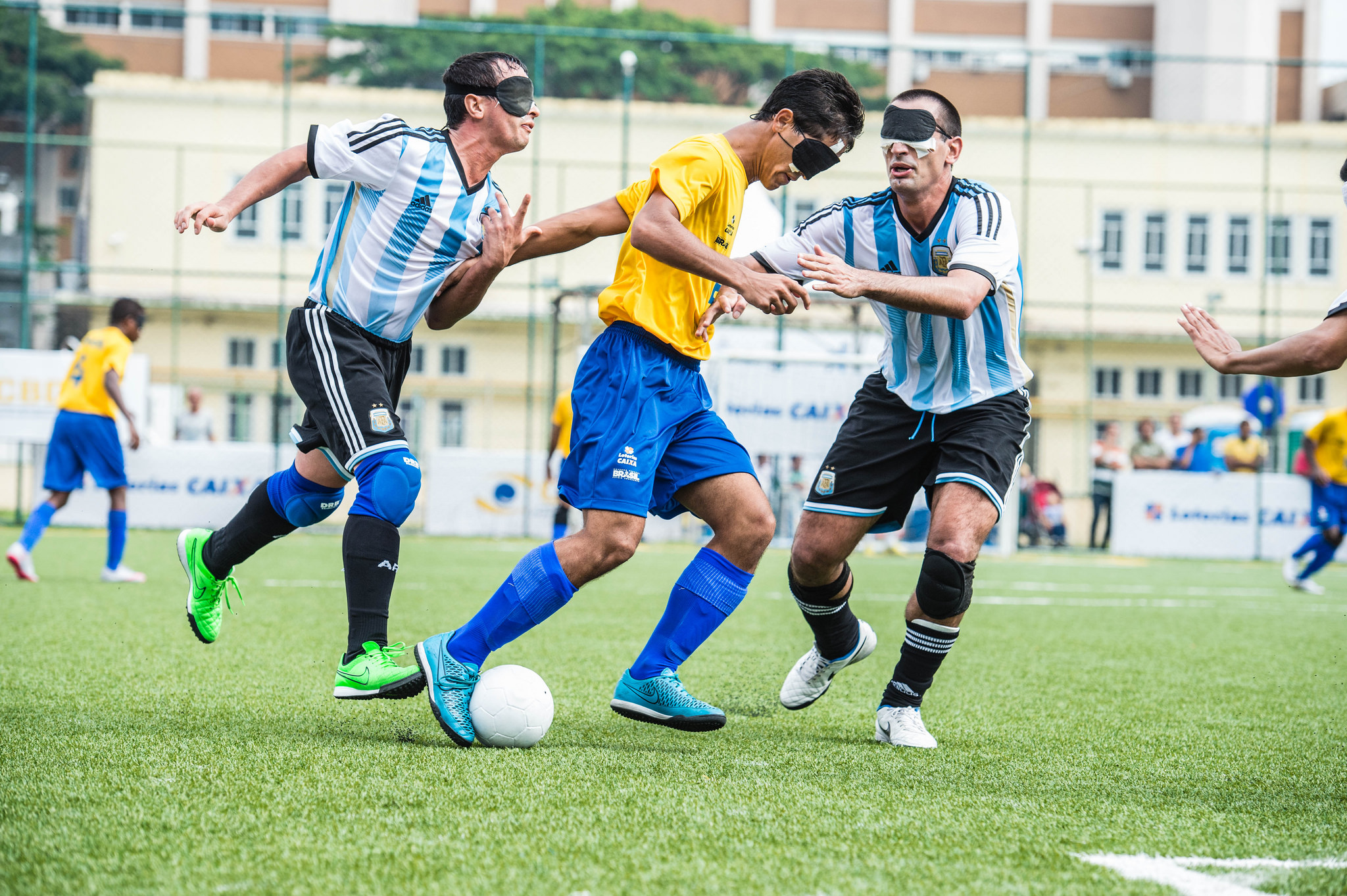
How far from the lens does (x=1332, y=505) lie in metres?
11.8

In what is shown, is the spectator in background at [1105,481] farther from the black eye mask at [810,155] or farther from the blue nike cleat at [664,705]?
the blue nike cleat at [664,705]

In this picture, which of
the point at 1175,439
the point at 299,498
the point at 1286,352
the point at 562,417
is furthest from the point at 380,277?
the point at 1175,439

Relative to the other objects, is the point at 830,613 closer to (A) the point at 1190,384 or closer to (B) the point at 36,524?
(B) the point at 36,524

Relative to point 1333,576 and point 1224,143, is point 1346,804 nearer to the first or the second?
point 1333,576

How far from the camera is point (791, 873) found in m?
2.44

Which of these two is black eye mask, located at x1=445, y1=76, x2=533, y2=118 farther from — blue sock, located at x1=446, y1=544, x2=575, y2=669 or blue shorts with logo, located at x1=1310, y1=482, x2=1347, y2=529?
blue shorts with logo, located at x1=1310, y1=482, x2=1347, y2=529

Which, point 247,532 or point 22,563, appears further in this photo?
point 22,563

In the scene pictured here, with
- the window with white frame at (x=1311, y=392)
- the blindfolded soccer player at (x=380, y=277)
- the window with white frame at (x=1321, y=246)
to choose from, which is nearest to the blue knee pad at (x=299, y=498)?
the blindfolded soccer player at (x=380, y=277)

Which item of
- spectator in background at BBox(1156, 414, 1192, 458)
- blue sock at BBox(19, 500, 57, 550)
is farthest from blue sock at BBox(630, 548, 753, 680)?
spectator in background at BBox(1156, 414, 1192, 458)

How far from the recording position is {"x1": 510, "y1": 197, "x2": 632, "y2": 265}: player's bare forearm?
4.16 m

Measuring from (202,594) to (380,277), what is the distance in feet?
4.45

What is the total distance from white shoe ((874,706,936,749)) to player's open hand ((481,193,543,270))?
72.0 inches

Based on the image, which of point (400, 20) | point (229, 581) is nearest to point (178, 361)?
point (400, 20)

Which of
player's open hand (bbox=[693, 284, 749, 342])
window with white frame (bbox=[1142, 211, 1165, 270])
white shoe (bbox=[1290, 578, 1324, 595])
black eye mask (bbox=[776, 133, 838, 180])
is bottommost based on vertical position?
white shoe (bbox=[1290, 578, 1324, 595])
